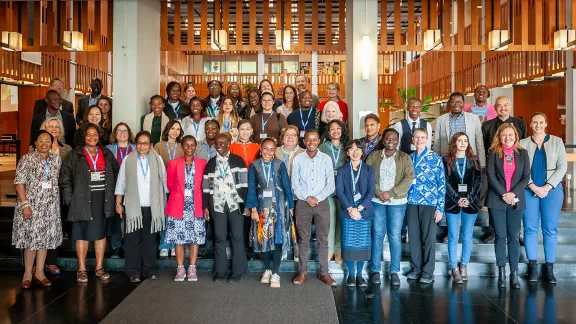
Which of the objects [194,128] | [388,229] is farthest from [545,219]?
[194,128]

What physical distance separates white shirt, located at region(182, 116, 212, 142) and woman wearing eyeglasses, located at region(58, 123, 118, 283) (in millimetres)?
1258

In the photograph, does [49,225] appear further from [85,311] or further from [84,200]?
[85,311]

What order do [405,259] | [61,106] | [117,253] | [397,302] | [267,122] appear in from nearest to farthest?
1. [397,302]
2. [405,259]
3. [117,253]
4. [267,122]
5. [61,106]

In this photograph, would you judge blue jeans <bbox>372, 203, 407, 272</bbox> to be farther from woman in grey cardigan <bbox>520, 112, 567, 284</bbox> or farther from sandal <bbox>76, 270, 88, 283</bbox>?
sandal <bbox>76, 270, 88, 283</bbox>

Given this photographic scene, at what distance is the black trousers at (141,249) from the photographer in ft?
19.0

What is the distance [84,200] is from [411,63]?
15.2 m

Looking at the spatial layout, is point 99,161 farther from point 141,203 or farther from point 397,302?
point 397,302

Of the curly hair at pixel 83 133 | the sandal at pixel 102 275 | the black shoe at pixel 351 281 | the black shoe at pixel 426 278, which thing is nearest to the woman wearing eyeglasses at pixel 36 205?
the curly hair at pixel 83 133

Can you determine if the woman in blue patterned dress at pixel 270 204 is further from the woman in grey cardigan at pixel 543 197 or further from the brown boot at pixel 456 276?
the woman in grey cardigan at pixel 543 197

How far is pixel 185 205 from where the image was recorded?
5730 mm

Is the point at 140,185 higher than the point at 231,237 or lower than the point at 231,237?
higher

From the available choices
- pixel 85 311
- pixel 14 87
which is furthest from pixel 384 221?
pixel 14 87

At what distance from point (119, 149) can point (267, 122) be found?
1791mm

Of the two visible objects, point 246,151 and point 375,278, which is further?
point 246,151
